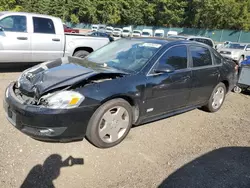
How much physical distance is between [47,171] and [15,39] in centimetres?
513

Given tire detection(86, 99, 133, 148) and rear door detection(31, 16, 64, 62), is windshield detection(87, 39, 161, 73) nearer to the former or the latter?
tire detection(86, 99, 133, 148)

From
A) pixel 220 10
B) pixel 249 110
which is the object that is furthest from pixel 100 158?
pixel 220 10

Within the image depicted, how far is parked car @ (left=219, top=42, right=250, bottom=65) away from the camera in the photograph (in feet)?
52.2

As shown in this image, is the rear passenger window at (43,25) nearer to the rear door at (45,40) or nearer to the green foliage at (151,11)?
the rear door at (45,40)

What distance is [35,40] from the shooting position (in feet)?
23.7

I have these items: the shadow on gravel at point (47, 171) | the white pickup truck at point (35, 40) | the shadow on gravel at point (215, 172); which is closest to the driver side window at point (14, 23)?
the white pickup truck at point (35, 40)

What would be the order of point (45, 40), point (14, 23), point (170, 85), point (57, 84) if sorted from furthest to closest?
point (45, 40) < point (14, 23) < point (170, 85) < point (57, 84)

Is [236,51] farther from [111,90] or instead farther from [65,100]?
[65,100]

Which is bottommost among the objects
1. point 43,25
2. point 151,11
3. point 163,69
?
point 163,69

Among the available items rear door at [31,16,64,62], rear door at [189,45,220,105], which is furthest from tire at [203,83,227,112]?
rear door at [31,16,64,62]

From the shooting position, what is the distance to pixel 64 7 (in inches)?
2402

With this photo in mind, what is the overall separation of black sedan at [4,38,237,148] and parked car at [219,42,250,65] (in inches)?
476

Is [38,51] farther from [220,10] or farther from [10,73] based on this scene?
[220,10]

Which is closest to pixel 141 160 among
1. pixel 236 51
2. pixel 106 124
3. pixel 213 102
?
pixel 106 124
